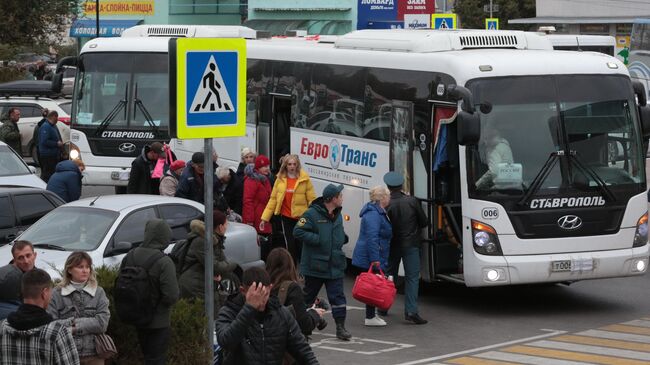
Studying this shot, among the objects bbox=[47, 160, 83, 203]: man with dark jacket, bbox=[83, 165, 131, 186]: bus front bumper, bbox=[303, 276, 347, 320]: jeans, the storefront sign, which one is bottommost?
bbox=[303, 276, 347, 320]: jeans

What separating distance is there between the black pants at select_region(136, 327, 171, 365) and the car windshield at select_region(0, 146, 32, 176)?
10.7 metres

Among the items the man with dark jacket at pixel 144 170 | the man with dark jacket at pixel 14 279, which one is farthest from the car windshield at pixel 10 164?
the man with dark jacket at pixel 14 279

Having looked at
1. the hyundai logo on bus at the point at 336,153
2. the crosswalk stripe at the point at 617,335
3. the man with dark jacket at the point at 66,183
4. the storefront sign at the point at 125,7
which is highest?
the storefront sign at the point at 125,7

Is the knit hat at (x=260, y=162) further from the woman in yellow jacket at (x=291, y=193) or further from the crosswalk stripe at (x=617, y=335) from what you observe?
the crosswalk stripe at (x=617, y=335)

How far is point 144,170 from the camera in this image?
20000mm

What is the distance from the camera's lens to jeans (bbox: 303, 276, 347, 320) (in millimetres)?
13367

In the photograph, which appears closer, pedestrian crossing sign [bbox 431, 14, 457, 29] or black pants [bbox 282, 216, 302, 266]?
black pants [bbox 282, 216, 302, 266]

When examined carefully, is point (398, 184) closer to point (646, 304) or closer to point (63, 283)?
point (646, 304)

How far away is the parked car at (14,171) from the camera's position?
768 inches

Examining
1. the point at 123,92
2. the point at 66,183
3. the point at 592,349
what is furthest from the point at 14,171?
the point at 592,349

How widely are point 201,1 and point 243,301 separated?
58681 mm

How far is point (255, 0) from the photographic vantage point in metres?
62.0

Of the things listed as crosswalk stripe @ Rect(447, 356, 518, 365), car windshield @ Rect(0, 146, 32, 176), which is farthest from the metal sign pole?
car windshield @ Rect(0, 146, 32, 176)

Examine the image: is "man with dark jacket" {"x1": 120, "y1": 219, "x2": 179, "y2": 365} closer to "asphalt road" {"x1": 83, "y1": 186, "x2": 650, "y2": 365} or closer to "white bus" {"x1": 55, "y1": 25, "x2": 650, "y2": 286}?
"asphalt road" {"x1": 83, "y1": 186, "x2": 650, "y2": 365}
